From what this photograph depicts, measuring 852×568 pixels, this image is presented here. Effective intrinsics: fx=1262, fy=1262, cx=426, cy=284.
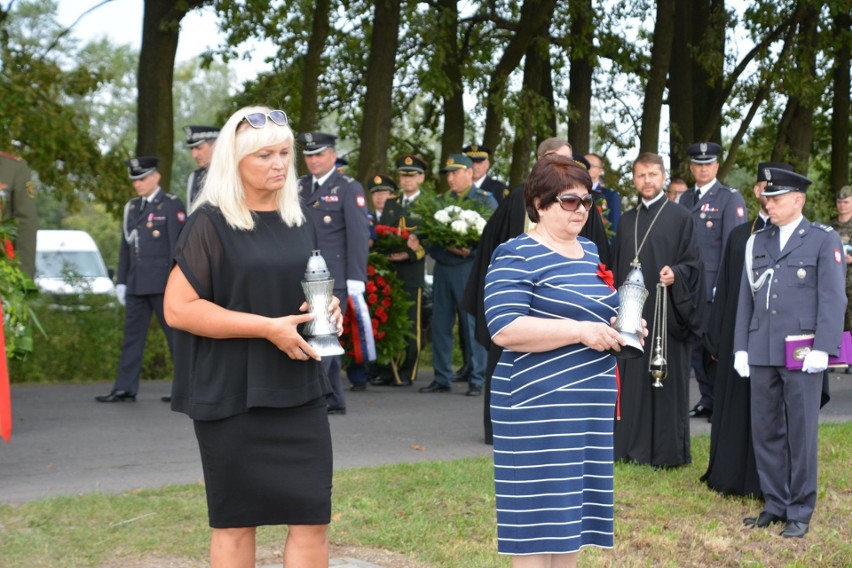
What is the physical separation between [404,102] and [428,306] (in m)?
9.74

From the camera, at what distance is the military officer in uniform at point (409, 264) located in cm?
1383

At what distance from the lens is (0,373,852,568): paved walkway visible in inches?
327

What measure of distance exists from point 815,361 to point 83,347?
10186 millimetres

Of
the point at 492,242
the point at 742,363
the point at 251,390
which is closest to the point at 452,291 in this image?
the point at 492,242

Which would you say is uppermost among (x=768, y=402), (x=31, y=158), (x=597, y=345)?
(x=31, y=158)

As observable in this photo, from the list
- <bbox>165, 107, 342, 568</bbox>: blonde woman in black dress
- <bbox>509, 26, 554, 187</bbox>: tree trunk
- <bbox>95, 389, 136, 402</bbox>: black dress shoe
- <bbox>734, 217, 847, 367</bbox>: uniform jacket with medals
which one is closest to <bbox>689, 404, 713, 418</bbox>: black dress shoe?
<bbox>734, 217, 847, 367</bbox>: uniform jacket with medals

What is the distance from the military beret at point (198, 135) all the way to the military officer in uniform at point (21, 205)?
1352 mm

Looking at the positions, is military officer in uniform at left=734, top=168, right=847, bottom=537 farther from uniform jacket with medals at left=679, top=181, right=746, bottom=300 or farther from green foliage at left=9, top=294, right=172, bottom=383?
green foliage at left=9, top=294, right=172, bottom=383

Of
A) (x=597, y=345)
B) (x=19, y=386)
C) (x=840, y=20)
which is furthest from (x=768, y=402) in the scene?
(x=840, y=20)

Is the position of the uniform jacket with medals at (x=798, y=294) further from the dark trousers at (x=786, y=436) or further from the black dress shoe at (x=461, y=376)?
the black dress shoe at (x=461, y=376)

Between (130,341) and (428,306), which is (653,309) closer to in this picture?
(130,341)

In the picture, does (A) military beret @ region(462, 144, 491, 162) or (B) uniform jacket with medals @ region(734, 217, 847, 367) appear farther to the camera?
(A) military beret @ region(462, 144, 491, 162)

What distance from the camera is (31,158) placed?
17.3 m

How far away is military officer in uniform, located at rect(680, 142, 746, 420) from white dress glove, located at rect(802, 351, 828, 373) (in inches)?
180
